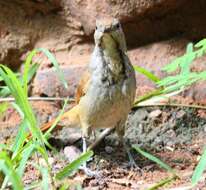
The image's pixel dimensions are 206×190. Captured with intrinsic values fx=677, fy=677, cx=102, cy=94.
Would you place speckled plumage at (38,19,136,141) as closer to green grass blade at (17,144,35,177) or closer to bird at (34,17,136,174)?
bird at (34,17,136,174)

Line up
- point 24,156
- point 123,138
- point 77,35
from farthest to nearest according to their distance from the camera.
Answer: point 77,35 → point 123,138 → point 24,156

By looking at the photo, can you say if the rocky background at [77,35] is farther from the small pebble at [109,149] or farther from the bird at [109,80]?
the bird at [109,80]

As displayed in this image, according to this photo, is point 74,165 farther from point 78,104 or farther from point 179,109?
point 179,109

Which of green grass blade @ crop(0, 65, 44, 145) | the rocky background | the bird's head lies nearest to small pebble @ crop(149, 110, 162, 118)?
the rocky background

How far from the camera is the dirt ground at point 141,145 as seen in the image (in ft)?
12.2

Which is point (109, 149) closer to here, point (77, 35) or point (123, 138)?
point (123, 138)

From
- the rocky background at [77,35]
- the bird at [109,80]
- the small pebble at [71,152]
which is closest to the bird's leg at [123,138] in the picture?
the bird at [109,80]

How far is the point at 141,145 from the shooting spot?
4.30 meters

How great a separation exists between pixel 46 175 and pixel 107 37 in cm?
110

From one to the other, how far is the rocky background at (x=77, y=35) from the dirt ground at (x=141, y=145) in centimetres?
27

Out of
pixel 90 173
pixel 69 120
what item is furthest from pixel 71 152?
pixel 90 173

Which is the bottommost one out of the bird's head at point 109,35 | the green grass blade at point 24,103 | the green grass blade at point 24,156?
the green grass blade at point 24,156

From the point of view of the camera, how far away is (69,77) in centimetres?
485

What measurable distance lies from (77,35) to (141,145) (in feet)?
3.50
